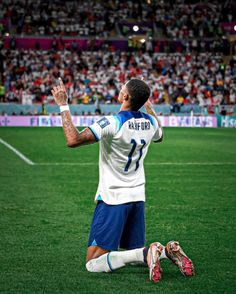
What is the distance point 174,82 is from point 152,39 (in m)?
5.54

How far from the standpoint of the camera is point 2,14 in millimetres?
43688

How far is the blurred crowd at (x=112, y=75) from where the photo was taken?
38.7 m

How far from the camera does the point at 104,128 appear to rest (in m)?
6.13

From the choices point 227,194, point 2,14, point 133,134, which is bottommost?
point 227,194

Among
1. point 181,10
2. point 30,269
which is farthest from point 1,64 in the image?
point 30,269

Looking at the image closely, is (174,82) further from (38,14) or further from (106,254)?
(106,254)

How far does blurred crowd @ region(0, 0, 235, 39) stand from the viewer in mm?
44344

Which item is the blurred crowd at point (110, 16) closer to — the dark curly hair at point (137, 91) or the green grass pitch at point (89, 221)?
the green grass pitch at point (89, 221)

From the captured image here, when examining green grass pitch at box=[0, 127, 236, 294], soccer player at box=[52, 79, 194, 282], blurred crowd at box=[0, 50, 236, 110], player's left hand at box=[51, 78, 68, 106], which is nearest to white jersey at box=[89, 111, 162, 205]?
soccer player at box=[52, 79, 194, 282]

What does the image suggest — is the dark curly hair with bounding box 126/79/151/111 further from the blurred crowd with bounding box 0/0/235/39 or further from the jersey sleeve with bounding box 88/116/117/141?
the blurred crowd with bounding box 0/0/235/39

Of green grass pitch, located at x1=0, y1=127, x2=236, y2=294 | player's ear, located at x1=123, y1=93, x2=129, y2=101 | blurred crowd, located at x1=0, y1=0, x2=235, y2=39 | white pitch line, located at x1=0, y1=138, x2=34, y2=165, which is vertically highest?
blurred crowd, located at x1=0, y1=0, x2=235, y2=39

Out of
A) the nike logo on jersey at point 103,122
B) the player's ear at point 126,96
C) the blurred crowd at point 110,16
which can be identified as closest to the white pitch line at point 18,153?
the player's ear at point 126,96

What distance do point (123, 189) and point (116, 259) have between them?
0.62 m

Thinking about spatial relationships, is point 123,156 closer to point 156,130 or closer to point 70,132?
point 156,130
